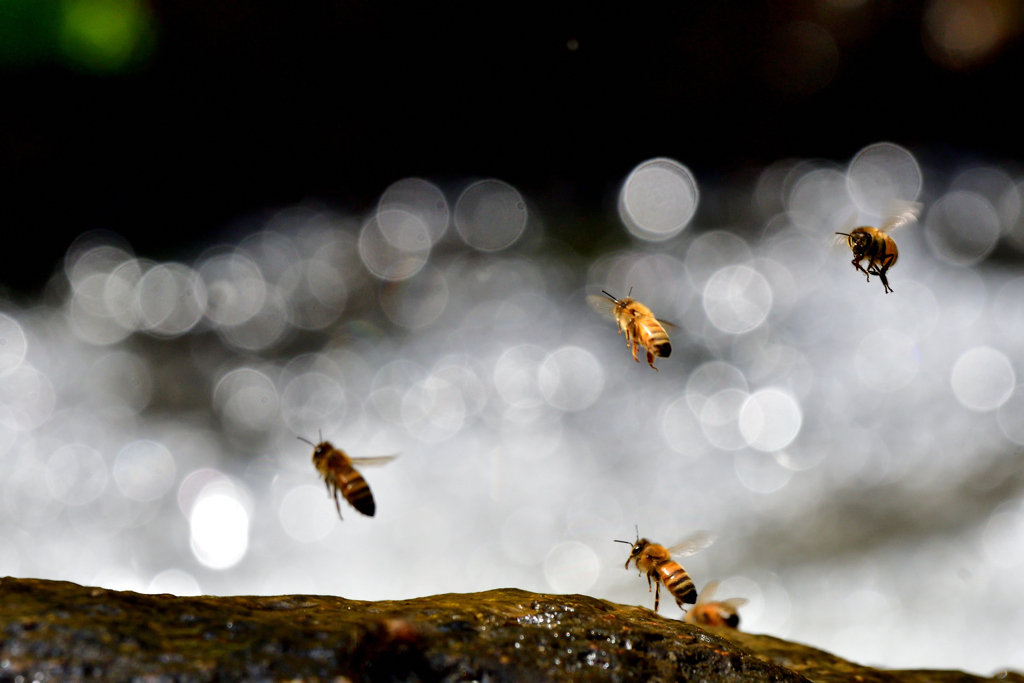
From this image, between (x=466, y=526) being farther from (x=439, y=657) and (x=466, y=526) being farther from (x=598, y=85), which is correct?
(x=598, y=85)

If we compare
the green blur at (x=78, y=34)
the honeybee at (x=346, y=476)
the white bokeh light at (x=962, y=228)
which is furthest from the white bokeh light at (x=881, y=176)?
the green blur at (x=78, y=34)

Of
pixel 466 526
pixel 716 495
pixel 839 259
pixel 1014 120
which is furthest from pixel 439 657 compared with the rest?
pixel 1014 120

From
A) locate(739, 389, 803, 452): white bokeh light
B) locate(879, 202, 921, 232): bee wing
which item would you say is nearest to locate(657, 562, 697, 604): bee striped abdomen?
locate(879, 202, 921, 232): bee wing

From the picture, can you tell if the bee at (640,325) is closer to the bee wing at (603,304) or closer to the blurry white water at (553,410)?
the bee wing at (603,304)

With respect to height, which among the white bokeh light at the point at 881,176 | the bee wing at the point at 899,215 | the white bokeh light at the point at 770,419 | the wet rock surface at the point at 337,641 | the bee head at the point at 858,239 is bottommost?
the wet rock surface at the point at 337,641

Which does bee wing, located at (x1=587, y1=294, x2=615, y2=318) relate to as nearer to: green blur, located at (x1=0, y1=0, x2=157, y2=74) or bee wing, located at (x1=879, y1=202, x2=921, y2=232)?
bee wing, located at (x1=879, y1=202, x2=921, y2=232)
